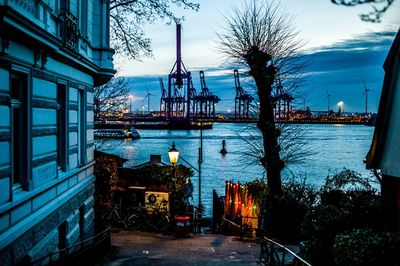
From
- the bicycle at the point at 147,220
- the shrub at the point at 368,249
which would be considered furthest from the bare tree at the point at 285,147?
the shrub at the point at 368,249

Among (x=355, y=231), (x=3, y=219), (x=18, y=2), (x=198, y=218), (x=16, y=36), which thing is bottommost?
(x=198, y=218)

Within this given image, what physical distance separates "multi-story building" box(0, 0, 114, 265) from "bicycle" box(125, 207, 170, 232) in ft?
15.6

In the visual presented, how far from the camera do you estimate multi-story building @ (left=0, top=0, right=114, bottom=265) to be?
24.7 ft

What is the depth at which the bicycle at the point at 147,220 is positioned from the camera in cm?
1956

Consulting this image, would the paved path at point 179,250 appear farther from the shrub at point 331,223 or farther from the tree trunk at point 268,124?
the shrub at point 331,223

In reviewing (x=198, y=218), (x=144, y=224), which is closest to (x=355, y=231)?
(x=144, y=224)

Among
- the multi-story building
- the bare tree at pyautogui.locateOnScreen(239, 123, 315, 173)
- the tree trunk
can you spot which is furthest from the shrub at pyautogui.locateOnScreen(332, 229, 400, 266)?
the bare tree at pyautogui.locateOnScreen(239, 123, 315, 173)

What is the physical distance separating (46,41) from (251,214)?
14.3 metres

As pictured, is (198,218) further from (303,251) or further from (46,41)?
(46,41)

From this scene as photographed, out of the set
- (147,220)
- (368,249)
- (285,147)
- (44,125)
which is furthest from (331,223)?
(285,147)

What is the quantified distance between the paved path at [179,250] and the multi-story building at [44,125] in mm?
1566

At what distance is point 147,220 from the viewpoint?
1977cm

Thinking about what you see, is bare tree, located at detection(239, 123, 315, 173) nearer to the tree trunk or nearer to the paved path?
the tree trunk

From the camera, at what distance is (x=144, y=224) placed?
64.9ft
